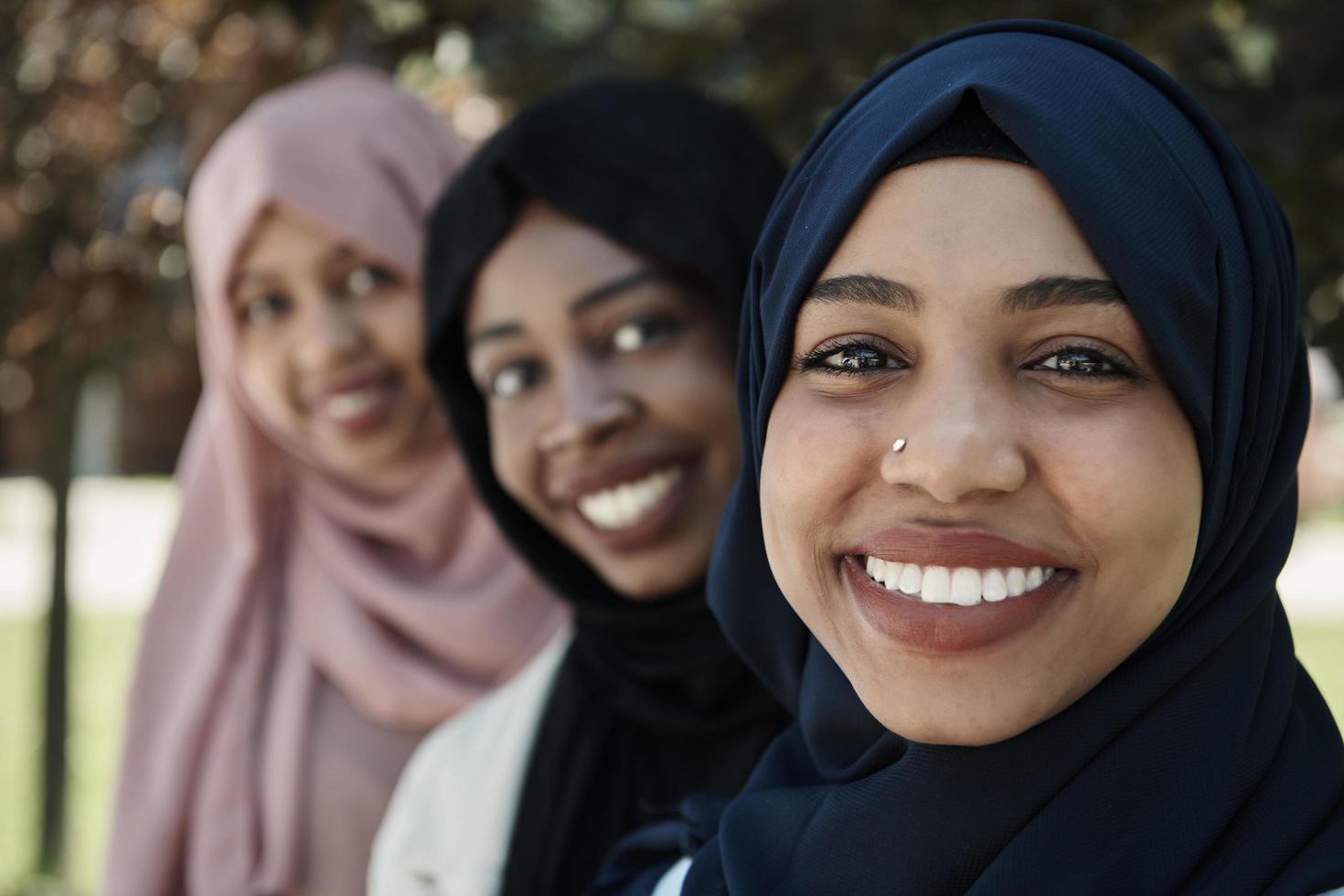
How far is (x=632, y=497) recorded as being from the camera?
2.27m

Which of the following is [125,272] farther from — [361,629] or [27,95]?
[361,629]

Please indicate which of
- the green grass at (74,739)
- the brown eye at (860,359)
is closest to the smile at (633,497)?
the brown eye at (860,359)

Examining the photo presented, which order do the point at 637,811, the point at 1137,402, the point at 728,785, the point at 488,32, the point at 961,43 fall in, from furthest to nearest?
the point at 488,32 < the point at 637,811 < the point at 728,785 < the point at 961,43 < the point at 1137,402

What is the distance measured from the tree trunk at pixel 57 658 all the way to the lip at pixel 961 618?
4.00m

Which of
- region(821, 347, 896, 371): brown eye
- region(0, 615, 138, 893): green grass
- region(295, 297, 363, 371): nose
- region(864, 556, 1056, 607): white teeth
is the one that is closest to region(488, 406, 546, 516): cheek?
region(295, 297, 363, 371): nose

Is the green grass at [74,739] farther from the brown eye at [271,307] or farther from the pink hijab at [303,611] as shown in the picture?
the brown eye at [271,307]

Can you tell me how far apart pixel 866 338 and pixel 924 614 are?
0.90 ft

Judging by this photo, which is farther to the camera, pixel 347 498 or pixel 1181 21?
pixel 347 498

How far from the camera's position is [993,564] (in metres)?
1.39

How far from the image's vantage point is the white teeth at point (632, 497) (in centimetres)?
227

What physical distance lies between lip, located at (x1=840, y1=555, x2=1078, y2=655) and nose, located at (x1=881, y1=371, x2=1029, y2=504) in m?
0.11

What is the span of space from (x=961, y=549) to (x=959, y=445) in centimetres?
11

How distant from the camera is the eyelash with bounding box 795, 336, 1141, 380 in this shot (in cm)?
139

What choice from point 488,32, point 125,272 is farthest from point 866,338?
point 125,272
